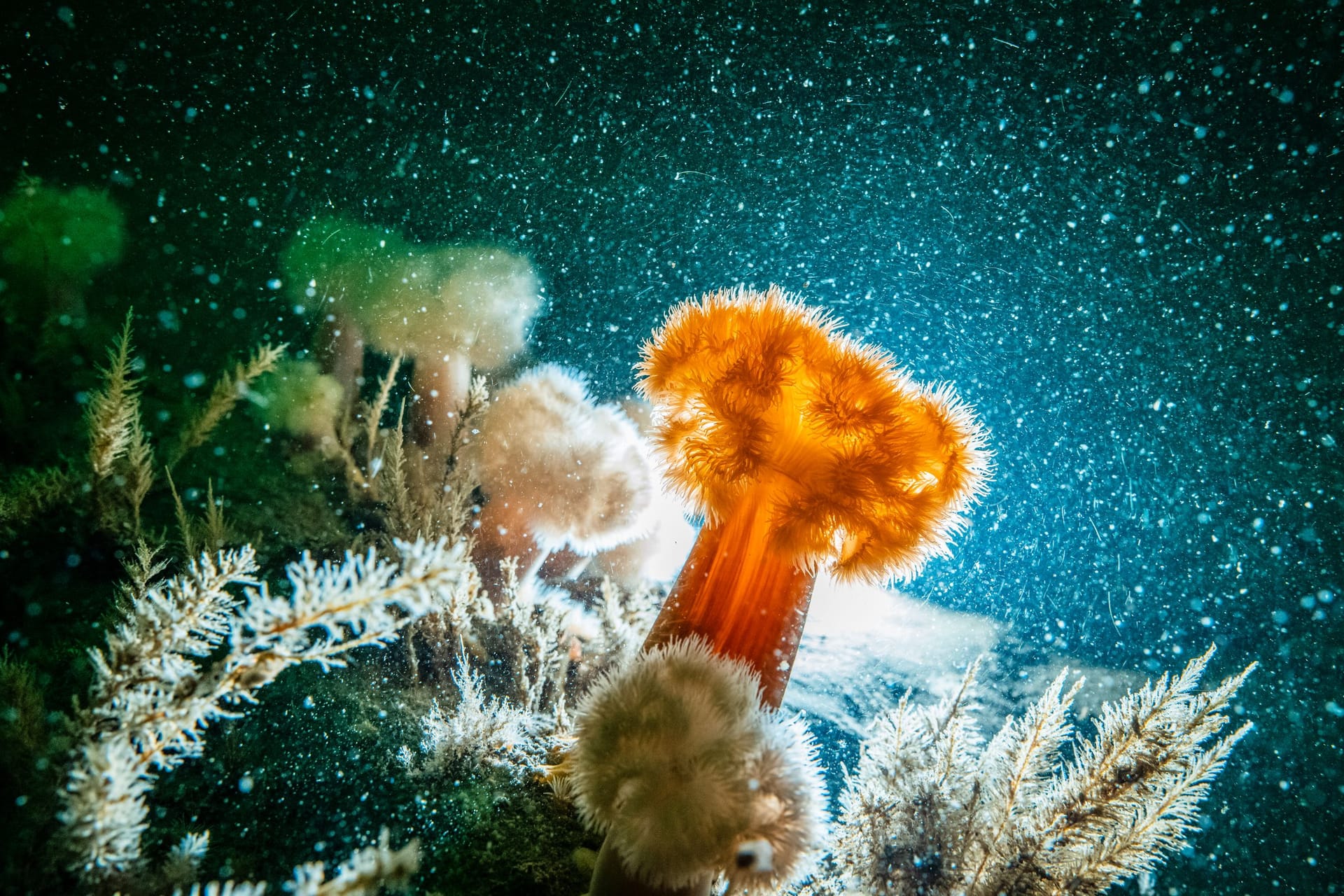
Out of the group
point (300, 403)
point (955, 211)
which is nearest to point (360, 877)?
point (300, 403)

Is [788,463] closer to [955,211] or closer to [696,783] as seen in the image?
[696,783]

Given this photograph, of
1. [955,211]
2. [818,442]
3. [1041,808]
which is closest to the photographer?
[818,442]

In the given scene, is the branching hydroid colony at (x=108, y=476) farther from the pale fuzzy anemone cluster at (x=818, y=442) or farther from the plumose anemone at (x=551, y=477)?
the pale fuzzy anemone cluster at (x=818, y=442)

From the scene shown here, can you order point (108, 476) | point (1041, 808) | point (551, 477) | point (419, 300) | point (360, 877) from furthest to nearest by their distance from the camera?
point (419, 300) < point (551, 477) < point (108, 476) < point (1041, 808) < point (360, 877)

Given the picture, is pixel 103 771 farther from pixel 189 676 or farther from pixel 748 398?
pixel 748 398

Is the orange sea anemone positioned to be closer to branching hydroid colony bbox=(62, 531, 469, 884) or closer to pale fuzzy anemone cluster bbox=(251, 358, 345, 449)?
branching hydroid colony bbox=(62, 531, 469, 884)

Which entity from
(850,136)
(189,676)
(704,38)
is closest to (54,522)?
(189,676)
